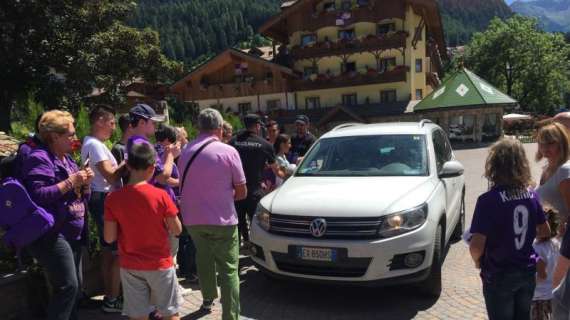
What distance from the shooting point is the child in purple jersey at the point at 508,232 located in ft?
8.57

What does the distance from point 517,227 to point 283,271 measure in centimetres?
229

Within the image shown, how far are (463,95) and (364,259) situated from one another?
29145 mm

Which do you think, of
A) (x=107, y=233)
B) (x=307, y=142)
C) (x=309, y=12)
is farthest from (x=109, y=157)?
(x=309, y=12)

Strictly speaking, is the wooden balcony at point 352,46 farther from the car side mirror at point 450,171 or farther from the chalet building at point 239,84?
the car side mirror at point 450,171

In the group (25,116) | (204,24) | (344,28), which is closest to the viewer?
(25,116)

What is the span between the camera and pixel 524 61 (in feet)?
150

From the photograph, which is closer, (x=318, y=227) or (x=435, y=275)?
(x=318, y=227)

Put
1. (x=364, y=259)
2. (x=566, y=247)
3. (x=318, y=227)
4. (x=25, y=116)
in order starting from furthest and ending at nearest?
(x=25, y=116) < (x=318, y=227) < (x=364, y=259) < (x=566, y=247)

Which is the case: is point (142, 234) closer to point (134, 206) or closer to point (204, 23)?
point (134, 206)

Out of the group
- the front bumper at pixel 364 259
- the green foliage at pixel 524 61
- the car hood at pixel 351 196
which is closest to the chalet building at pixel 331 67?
the green foliage at pixel 524 61

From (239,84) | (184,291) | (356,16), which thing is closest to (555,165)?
(184,291)

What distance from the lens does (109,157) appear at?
12.8 ft

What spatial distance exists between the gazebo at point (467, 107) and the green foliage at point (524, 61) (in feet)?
60.9

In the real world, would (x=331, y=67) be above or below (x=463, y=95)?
above
